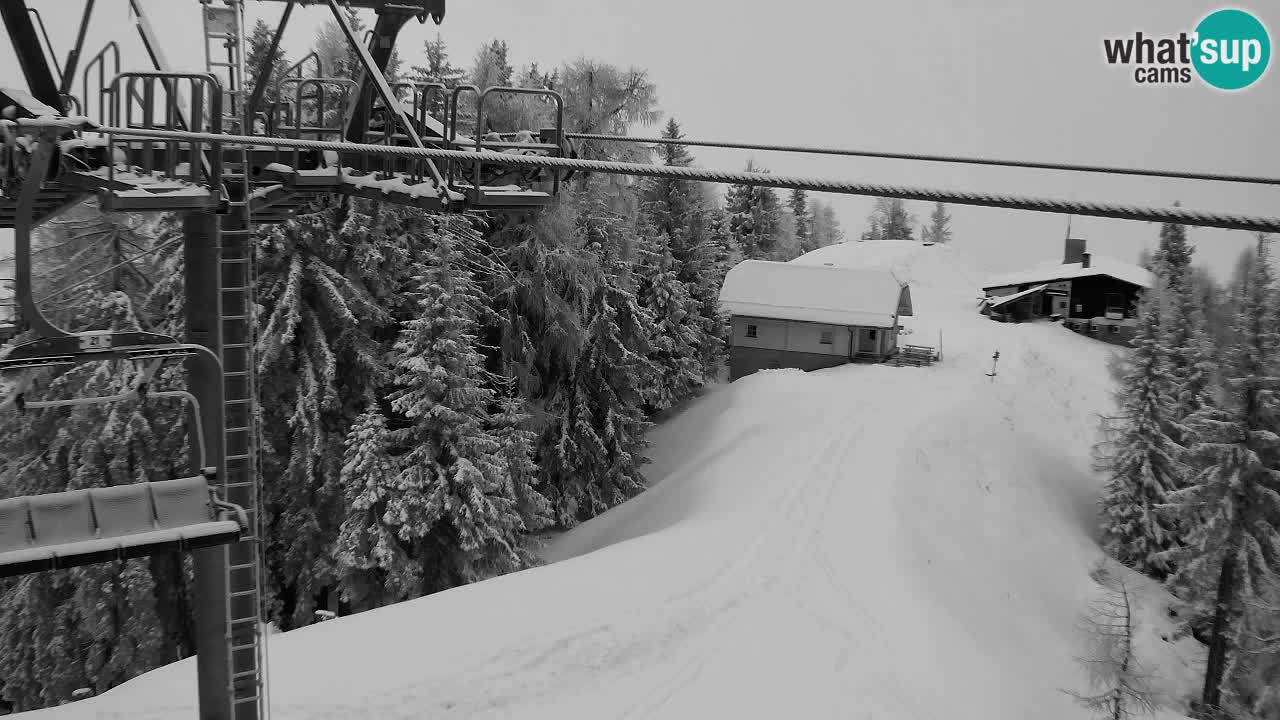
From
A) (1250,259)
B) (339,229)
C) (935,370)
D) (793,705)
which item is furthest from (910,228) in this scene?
(793,705)

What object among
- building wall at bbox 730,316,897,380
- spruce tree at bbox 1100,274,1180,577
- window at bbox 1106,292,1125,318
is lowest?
spruce tree at bbox 1100,274,1180,577

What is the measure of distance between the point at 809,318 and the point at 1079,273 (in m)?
24.9

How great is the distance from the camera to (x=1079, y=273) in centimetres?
5791

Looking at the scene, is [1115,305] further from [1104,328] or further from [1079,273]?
[1079,273]

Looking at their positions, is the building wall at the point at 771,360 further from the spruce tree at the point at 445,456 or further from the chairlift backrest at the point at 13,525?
the chairlift backrest at the point at 13,525

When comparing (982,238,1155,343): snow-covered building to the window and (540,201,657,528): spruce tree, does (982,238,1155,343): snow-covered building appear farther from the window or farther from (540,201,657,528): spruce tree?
(540,201,657,528): spruce tree

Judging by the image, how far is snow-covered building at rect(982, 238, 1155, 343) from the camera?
184 ft

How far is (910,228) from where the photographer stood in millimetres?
106000

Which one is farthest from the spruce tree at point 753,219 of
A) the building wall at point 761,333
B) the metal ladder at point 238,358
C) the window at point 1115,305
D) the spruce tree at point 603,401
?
the metal ladder at point 238,358

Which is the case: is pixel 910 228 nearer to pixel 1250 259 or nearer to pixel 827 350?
pixel 827 350

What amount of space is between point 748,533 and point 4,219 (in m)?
15.0

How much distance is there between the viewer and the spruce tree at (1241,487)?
24.7 metres

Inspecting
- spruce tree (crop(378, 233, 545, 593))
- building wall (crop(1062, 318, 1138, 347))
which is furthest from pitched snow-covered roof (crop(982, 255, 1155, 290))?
spruce tree (crop(378, 233, 545, 593))

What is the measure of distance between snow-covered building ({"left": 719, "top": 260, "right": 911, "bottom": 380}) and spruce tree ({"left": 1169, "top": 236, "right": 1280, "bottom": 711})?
1850 cm
